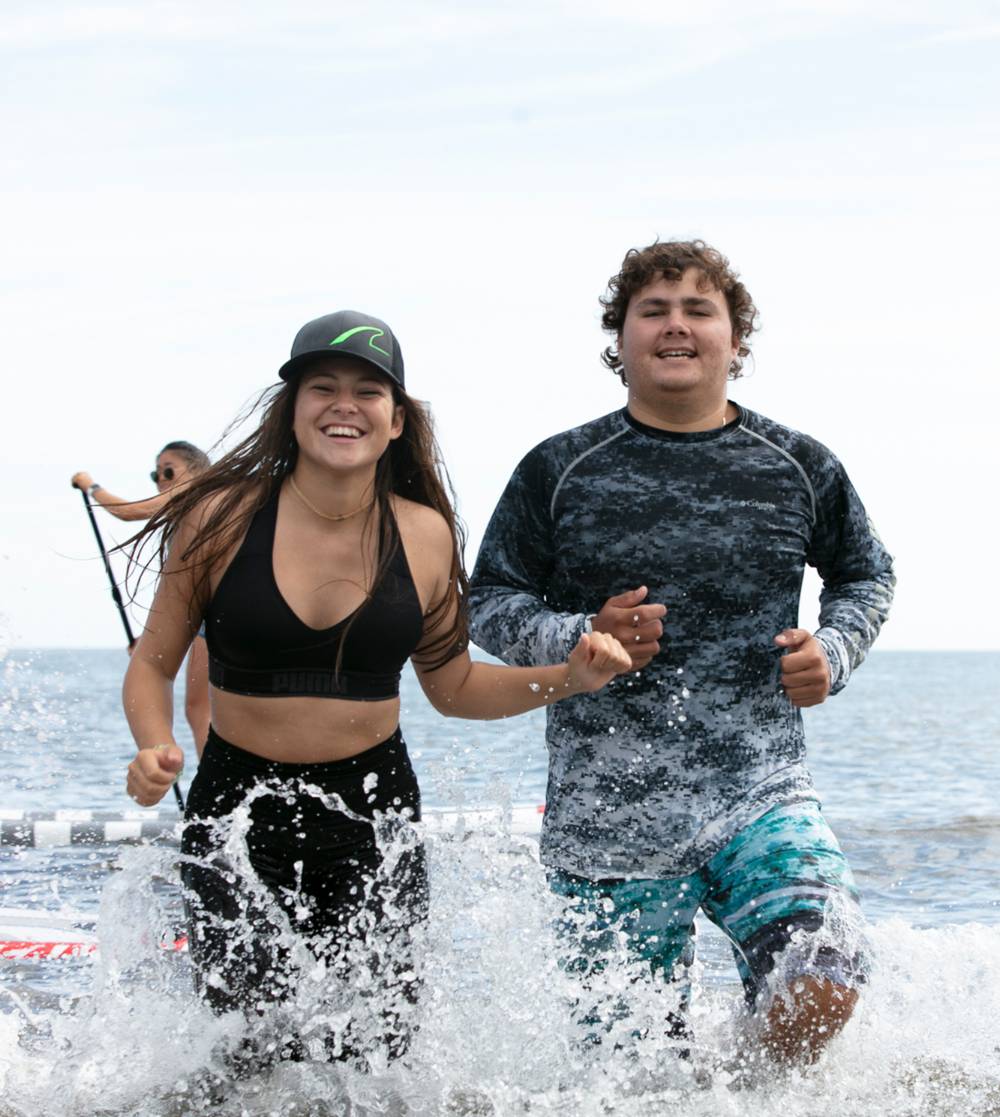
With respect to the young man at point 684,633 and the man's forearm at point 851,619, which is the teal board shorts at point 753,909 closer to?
the young man at point 684,633

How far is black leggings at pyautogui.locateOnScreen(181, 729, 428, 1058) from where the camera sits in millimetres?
3668

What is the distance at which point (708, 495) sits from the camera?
3996 mm

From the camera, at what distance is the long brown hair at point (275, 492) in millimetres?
3777

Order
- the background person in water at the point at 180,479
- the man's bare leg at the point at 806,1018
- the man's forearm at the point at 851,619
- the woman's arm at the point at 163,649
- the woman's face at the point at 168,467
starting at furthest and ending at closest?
the woman's face at the point at 168,467 → the background person in water at the point at 180,479 → the man's forearm at the point at 851,619 → the woman's arm at the point at 163,649 → the man's bare leg at the point at 806,1018

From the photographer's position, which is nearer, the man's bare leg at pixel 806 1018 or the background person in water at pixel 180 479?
the man's bare leg at pixel 806 1018

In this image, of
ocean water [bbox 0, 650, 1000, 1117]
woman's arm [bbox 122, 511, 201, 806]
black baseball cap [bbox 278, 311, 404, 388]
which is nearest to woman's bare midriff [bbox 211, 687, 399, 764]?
woman's arm [bbox 122, 511, 201, 806]

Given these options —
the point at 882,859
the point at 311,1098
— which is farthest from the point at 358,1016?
the point at 882,859

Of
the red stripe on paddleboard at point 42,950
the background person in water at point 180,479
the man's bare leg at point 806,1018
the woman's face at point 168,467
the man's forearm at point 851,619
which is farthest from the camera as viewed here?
the woman's face at point 168,467

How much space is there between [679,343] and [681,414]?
194 mm

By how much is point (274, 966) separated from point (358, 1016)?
261 mm

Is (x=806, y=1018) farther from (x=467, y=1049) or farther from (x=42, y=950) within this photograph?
(x=42, y=950)

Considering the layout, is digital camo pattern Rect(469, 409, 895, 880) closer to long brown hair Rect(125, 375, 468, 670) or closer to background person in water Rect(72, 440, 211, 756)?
long brown hair Rect(125, 375, 468, 670)

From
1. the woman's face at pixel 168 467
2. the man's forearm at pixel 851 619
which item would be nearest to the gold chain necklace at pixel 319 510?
the man's forearm at pixel 851 619

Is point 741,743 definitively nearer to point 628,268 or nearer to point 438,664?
point 438,664
